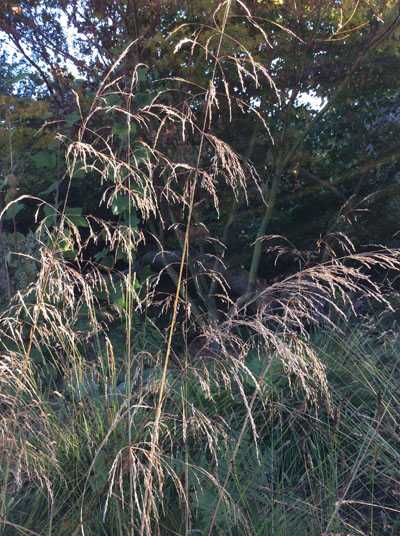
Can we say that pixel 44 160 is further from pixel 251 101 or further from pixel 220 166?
pixel 251 101

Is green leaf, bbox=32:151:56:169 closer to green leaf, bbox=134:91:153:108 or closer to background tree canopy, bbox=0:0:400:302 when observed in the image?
background tree canopy, bbox=0:0:400:302

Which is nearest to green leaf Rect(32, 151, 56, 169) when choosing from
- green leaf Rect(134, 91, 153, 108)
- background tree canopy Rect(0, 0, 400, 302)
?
background tree canopy Rect(0, 0, 400, 302)

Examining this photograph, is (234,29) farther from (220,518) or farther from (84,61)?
(220,518)

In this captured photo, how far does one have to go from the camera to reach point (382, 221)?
5676 mm

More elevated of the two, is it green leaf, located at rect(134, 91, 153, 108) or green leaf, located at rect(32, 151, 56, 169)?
green leaf, located at rect(134, 91, 153, 108)

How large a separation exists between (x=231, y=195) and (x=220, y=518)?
3.63 m

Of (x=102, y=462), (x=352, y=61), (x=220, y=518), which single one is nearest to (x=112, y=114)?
(x=352, y=61)

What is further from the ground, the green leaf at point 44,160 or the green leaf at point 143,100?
the green leaf at point 143,100

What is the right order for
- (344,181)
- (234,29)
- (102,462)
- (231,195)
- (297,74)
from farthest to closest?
(344,181), (231,195), (297,74), (234,29), (102,462)

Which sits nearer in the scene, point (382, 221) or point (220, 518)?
point (220, 518)

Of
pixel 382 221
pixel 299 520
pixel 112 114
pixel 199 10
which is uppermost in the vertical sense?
pixel 199 10

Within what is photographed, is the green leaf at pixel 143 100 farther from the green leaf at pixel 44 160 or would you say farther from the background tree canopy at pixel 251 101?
the green leaf at pixel 44 160

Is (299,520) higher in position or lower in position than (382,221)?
lower

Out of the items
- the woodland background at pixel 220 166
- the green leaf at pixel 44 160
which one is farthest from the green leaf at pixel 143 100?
the green leaf at pixel 44 160
